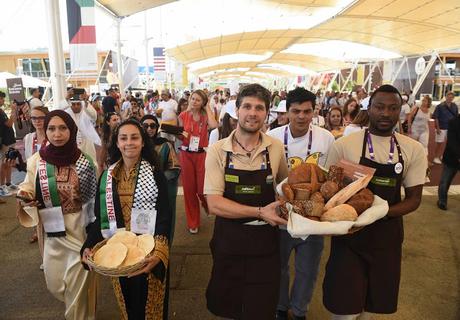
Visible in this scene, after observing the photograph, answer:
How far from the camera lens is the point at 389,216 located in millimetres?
2178

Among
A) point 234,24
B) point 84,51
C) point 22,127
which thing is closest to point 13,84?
point 22,127

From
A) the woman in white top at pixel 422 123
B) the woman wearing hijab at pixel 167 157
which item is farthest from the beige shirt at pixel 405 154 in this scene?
the woman in white top at pixel 422 123

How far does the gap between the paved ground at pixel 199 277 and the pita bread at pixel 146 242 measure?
4.48 ft

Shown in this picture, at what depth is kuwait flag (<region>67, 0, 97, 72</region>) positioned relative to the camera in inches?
251

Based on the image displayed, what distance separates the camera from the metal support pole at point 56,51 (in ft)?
Result: 19.5

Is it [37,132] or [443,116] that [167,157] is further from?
[443,116]

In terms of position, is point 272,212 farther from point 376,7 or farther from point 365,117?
point 376,7

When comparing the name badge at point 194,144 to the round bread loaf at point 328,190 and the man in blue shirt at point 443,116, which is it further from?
the man in blue shirt at point 443,116

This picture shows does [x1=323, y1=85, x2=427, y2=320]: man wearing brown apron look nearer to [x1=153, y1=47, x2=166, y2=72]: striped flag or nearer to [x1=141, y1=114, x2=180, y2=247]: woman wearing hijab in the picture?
[x1=141, y1=114, x2=180, y2=247]: woman wearing hijab

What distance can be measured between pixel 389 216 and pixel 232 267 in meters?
1.05

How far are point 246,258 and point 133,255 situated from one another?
0.71 metres

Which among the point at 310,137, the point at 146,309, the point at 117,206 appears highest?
the point at 310,137

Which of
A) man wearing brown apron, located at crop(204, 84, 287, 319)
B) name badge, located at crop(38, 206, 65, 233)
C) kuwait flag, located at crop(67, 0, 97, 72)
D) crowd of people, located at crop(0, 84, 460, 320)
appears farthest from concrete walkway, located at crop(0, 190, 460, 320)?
kuwait flag, located at crop(67, 0, 97, 72)

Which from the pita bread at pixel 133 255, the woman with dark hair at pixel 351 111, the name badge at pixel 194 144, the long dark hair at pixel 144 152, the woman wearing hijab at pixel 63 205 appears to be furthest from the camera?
the woman with dark hair at pixel 351 111
